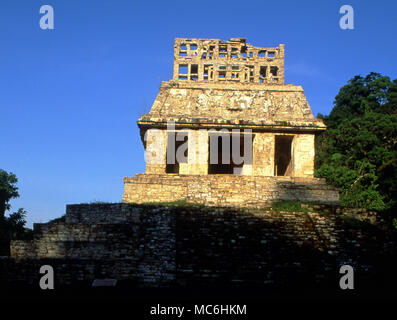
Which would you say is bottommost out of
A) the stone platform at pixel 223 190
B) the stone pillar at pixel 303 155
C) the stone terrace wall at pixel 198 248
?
the stone terrace wall at pixel 198 248

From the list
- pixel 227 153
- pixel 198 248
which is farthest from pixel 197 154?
pixel 198 248

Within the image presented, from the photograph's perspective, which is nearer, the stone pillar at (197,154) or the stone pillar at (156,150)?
the stone pillar at (156,150)

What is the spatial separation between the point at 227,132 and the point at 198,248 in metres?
6.06

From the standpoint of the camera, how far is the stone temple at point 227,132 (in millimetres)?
12016

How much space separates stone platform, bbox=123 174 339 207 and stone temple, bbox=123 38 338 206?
31 millimetres

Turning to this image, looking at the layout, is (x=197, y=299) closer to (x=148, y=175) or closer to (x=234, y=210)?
(x=234, y=210)

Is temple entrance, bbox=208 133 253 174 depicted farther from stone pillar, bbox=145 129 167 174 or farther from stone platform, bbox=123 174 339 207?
stone platform, bbox=123 174 339 207

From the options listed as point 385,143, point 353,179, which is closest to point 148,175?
point 353,179

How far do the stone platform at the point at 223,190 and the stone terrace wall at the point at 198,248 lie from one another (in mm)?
1611

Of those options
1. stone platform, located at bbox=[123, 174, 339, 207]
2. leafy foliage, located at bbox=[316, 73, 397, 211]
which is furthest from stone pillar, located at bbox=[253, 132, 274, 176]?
leafy foliage, located at bbox=[316, 73, 397, 211]

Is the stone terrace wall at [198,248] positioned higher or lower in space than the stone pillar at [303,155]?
lower

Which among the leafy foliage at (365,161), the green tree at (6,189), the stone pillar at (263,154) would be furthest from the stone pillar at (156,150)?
the green tree at (6,189)

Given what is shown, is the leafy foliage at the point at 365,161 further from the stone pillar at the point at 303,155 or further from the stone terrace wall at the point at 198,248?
the stone terrace wall at the point at 198,248

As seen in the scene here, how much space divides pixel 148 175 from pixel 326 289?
6.66m
